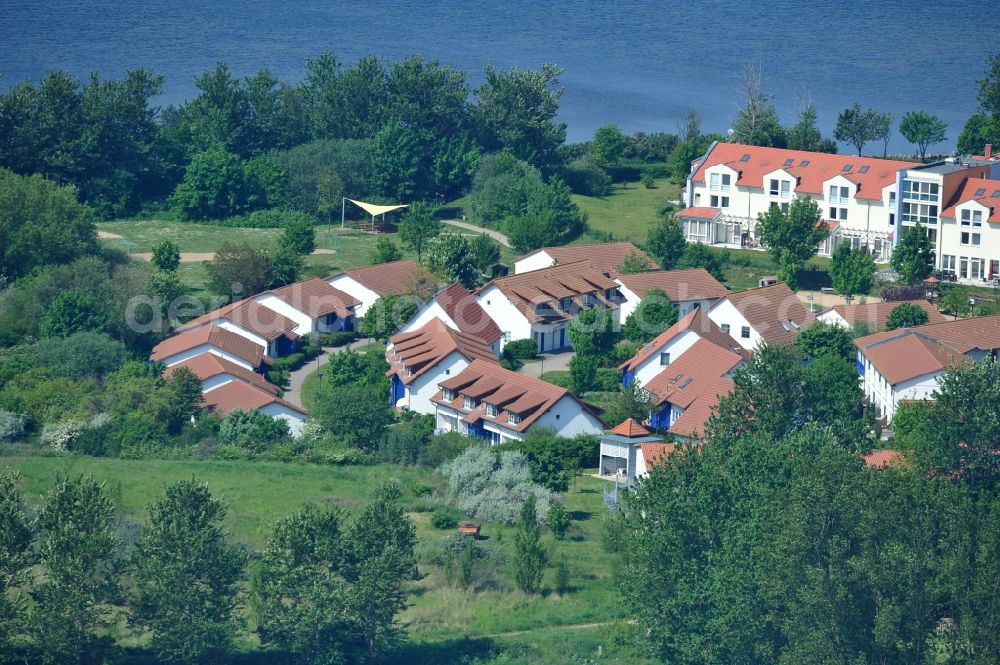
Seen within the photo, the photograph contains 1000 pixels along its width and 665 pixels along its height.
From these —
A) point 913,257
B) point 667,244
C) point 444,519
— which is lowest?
point 444,519

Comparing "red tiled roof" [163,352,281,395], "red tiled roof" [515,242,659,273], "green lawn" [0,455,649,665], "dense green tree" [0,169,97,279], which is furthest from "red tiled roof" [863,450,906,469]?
"dense green tree" [0,169,97,279]

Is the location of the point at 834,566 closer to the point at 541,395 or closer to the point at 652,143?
the point at 541,395

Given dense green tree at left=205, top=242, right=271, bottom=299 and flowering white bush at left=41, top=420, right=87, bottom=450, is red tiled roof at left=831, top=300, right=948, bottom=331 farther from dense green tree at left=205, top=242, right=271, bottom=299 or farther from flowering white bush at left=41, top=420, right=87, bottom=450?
flowering white bush at left=41, top=420, right=87, bottom=450

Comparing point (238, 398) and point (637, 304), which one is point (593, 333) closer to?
point (637, 304)

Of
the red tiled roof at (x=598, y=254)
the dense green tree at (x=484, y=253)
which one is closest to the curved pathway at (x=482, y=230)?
the dense green tree at (x=484, y=253)

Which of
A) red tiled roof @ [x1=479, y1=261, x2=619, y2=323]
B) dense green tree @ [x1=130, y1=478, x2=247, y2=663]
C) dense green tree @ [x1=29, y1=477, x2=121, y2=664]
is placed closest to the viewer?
dense green tree @ [x1=29, y1=477, x2=121, y2=664]

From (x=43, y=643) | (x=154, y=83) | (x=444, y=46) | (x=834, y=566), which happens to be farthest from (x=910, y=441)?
(x=444, y=46)

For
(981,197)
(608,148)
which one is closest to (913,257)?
(981,197)
